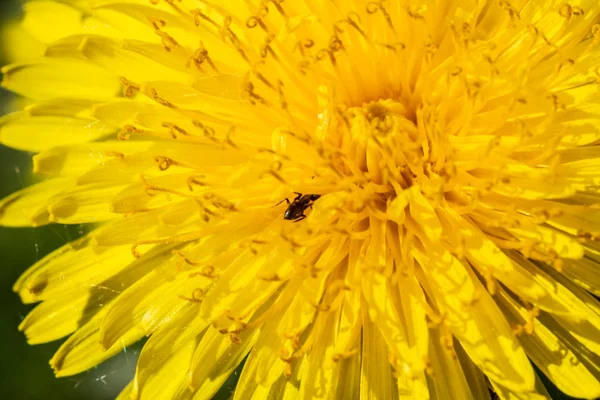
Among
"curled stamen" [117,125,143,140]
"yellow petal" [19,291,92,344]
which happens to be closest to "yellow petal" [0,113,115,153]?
"curled stamen" [117,125,143,140]

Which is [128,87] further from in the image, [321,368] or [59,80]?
[321,368]

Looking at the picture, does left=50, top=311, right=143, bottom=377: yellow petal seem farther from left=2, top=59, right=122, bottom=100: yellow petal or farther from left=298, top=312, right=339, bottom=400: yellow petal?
left=2, top=59, right=122, bottom=100: yellow petal

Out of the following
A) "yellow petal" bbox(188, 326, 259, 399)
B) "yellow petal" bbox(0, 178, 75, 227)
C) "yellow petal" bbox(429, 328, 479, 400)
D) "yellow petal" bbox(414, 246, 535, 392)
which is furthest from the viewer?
"yellow petal" bbox(0, 178, 75, 227)

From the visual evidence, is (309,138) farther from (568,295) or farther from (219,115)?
(568,295)

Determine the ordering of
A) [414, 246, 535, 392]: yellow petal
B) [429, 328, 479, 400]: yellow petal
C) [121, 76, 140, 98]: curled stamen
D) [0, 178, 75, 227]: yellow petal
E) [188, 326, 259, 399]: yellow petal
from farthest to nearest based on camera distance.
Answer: [0, 178, 75, 227]: yellow petal → [121, 76, 140, 98]: curled stamen → [188, 326, 259, 399]: yellow petal → [429, 328, 479, 400]: yellow petal → [414, 246, 535, 392]: yellow petal

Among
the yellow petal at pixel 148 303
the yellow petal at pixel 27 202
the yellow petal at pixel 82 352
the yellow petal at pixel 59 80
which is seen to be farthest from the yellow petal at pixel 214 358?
the yellow petal at pixel 59 80

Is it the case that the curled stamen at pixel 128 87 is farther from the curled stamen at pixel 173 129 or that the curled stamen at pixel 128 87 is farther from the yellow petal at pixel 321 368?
the yellow petal at pixel 321 368

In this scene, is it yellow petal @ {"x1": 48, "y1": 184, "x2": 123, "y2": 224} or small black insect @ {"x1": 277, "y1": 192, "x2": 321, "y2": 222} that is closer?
small black insect @ {"x1": 277, "y1": 192, "x2": 321, "y2": 222}

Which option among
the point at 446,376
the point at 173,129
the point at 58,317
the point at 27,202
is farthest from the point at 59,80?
the point at 446,376

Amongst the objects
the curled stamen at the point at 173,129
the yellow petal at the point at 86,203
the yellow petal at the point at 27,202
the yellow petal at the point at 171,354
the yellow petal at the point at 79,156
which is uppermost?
the curled stamen at the point at 173,129
